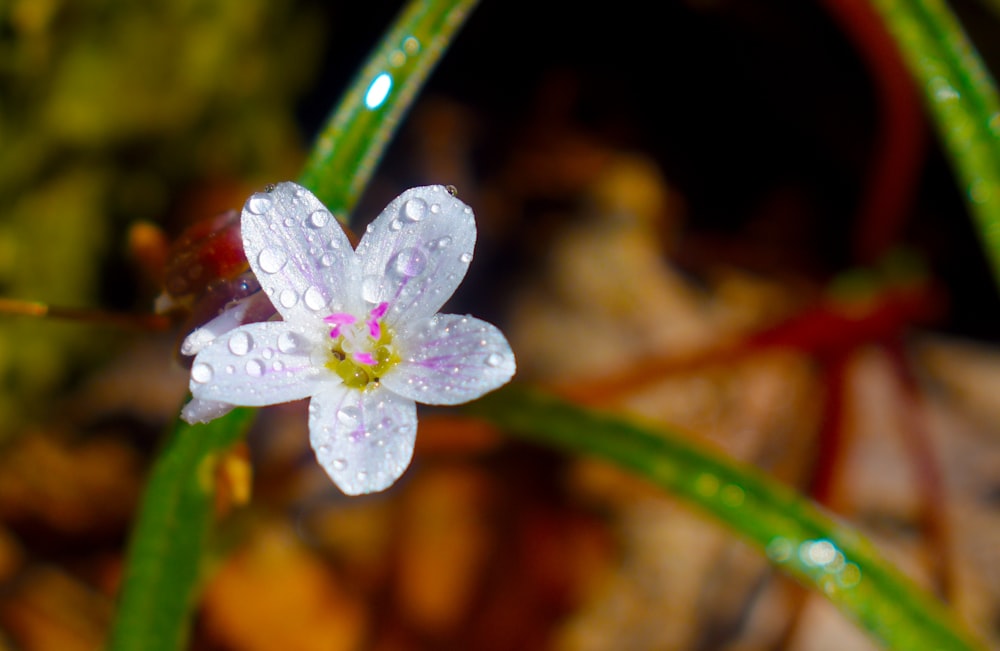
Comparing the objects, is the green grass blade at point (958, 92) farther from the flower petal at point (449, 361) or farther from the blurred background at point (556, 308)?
the flower petal at point (449, 361)

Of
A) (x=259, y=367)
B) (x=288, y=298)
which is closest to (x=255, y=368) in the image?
(x=259, y=367)

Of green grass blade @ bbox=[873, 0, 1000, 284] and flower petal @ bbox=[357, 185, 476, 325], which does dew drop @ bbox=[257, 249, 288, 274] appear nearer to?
flower petal @ bbox=[357, 185, 476, 325]

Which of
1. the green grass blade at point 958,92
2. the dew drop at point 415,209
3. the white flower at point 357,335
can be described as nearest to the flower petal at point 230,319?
the white flower at point 357,335

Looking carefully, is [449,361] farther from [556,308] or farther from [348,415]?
[556,308]

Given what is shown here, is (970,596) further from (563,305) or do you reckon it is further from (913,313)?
(563,305)

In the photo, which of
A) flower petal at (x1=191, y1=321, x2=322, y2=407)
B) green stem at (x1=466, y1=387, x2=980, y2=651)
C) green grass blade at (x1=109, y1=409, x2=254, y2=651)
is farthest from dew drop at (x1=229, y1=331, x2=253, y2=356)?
green stem at (x1=466, y1=387, x2=980, y2=651)

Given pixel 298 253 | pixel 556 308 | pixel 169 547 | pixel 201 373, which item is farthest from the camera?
pixel 556 308
